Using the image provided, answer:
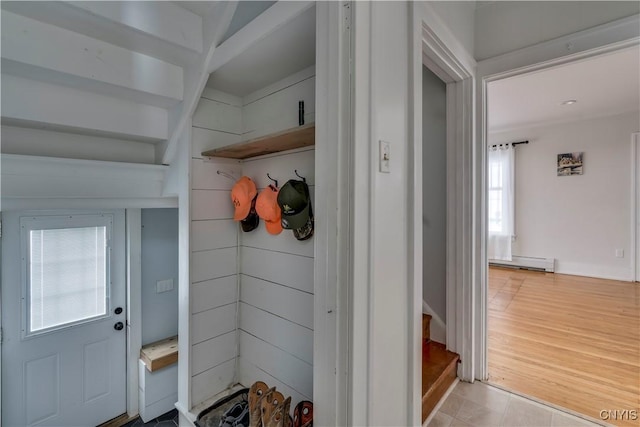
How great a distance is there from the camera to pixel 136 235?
230 centimetres

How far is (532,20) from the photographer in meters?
1.66

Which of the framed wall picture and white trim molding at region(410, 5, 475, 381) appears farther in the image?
the framed wall picture

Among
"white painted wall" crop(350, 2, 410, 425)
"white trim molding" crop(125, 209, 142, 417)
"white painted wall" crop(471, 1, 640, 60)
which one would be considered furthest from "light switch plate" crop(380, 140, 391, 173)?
"white trim molding" crop(125, 209, 142, 417)

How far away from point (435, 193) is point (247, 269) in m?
1.39

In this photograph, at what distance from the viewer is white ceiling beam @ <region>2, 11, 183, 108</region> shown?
1.00m

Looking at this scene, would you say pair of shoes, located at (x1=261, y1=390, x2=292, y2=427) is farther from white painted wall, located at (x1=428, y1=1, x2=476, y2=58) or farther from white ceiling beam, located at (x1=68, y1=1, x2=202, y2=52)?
white painted wall, located at (x1=428, y1=1, x2=476, y2=58)

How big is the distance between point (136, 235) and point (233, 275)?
1009mm

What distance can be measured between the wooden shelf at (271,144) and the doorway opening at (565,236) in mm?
1218

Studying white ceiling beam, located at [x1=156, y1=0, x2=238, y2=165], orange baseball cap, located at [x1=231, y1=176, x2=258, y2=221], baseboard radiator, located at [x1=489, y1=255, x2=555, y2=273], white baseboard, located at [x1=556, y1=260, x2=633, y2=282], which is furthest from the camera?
baseboard radiator, located at [x1=489, y1=255, x2=555, y2=273]

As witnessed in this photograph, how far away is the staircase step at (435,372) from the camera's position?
59.3 inches

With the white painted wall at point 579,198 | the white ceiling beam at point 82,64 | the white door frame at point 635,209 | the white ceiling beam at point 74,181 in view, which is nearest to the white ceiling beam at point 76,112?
the white ceiling beam at point 82,64

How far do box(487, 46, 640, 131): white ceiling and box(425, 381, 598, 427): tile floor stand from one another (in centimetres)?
218

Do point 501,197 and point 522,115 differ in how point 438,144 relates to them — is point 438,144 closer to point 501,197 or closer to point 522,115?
point 522,115

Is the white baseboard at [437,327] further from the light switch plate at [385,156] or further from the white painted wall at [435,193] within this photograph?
the light switch plate at [385,156]
